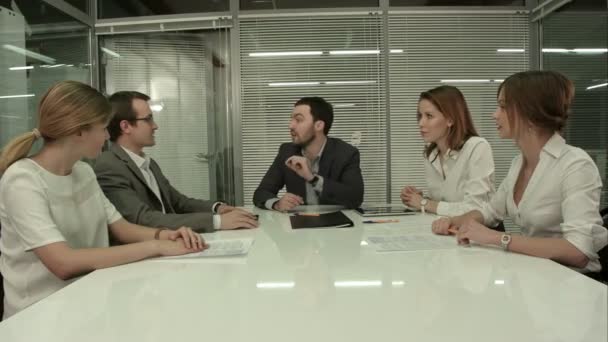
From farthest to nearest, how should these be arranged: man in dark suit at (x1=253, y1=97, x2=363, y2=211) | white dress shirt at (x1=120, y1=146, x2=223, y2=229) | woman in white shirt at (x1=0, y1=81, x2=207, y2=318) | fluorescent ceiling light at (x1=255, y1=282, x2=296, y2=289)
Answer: man in dark suit at (x1=253, y1=97, x2=363, y2=211) < white dress shirt at (x1=120, y1=146, x2=223, y2=229) < woman in white shirt at (x1=0, y1=81, x2=207, y2=318) < fluorescent ceiling light at (x1=255, y1=282, x2=296, y2=289)

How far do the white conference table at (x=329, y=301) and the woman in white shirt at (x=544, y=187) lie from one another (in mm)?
135

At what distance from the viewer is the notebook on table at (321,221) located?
1997 millimetres

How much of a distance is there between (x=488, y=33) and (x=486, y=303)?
4.05 metres

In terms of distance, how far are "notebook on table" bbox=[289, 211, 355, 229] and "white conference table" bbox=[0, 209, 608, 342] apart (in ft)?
1.83

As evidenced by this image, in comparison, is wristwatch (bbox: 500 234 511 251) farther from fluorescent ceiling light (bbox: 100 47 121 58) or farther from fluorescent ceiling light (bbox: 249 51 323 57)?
fluorescent ceiling light (bbox: 100 47 121 58)

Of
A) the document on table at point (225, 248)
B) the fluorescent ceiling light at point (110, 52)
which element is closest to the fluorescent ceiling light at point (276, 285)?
the document on table at point (225, 248)

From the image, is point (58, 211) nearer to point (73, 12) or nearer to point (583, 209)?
point (583, 209)

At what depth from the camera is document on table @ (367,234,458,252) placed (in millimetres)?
1479

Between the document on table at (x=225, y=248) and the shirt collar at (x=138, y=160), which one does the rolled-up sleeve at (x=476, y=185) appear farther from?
the shirt collar at (x=138, y=160)

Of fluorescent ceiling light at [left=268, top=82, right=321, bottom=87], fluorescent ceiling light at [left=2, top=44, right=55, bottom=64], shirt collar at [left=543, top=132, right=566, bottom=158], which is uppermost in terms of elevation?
fluorescent ceiling light at [left=2, top=44, right=55, bottom=64]

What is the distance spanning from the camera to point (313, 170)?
303 cm

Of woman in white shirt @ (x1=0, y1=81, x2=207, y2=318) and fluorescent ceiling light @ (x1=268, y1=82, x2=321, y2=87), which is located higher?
fluorescent ceiling light @ (x1=268, y1=82, x2=321, y2=87)

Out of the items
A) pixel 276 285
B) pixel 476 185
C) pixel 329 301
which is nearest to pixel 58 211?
pixel 276 285

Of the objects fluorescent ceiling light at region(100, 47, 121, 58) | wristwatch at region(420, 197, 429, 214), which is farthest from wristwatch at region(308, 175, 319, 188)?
fluorescent ceiling light at region(100, 47, 121, 58)
